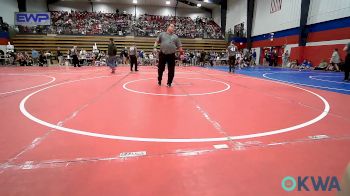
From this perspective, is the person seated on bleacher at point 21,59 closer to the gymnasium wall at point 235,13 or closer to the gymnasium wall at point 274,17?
the gymnasium wall at point 274,17

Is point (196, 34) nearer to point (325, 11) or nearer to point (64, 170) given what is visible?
point (325, 11)

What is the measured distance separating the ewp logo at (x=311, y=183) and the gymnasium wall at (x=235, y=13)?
95.5 feet

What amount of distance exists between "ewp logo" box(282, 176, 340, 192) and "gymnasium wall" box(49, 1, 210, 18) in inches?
1443

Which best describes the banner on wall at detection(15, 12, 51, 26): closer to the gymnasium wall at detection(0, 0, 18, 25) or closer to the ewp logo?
the gymnasium wall at detection(0, 0, 18, 25)

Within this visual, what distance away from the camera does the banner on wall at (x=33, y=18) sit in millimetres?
23297

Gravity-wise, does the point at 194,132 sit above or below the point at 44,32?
below

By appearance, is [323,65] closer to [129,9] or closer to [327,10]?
[327,10]

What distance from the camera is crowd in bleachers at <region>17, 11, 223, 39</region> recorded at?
2697 centimetres

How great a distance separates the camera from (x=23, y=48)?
80.6 ft

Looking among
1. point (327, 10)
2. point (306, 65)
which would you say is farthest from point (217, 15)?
point (306, 65)

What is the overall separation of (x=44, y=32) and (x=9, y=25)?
3.36m

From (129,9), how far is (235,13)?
53.4 feet

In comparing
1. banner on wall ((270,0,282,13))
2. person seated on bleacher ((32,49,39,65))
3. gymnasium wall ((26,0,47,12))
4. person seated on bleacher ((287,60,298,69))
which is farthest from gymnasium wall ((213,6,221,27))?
person seated on bleacher ((32,49,39,65))

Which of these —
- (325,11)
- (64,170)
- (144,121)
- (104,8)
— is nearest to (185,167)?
(64,170)
